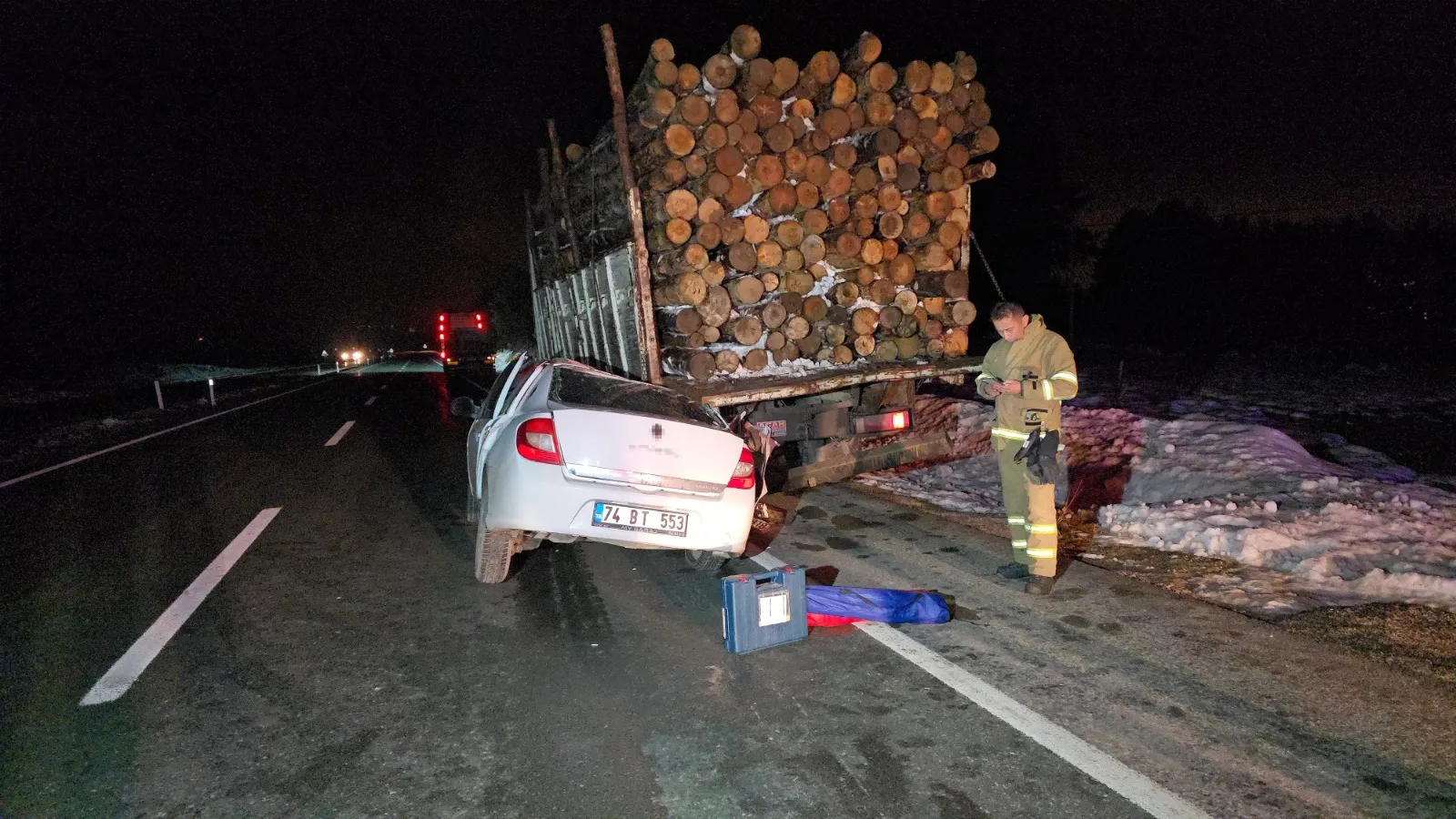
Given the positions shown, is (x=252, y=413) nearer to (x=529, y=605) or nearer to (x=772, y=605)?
(x=529, y=605)

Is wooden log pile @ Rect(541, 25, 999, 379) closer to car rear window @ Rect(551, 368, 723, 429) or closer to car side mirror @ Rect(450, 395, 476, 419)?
car rear window @ Rect(551, 368, 723, 429)

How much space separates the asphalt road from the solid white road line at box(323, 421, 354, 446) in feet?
18.9

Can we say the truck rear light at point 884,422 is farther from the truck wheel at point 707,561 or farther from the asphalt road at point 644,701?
the truck wheel at point 707,561

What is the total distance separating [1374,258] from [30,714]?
120ft

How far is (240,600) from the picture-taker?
15.3 feet

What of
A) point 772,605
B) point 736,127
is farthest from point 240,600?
point 736,127

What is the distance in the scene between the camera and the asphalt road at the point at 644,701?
106 inches

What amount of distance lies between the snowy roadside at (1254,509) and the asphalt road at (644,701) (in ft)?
3.00

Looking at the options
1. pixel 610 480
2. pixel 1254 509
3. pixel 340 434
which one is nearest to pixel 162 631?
pixel 610 480

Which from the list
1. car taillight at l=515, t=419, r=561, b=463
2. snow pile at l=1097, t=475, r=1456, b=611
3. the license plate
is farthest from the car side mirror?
snow pile at l=1097, t=475, r=1456, b=611

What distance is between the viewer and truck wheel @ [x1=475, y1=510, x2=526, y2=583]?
15.6 ft

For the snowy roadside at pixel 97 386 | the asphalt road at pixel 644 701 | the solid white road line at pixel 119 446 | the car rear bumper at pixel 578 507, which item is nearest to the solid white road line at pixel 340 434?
the solid white road line at pixel 119 446

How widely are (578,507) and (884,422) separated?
376 cm

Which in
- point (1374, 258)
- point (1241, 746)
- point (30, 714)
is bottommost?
point (1241, 746)
